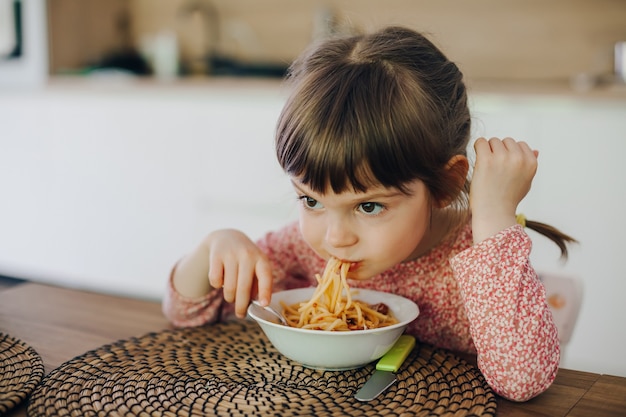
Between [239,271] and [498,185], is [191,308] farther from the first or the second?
[498,185]

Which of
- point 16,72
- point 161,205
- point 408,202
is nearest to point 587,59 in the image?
point 161,205

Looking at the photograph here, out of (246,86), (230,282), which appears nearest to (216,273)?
(230,282)

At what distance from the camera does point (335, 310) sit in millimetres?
993

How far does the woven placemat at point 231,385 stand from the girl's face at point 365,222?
5.7 inches

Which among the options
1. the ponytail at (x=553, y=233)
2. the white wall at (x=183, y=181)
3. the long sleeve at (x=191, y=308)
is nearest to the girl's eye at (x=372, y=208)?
the ponytail at (x=553, y=233)

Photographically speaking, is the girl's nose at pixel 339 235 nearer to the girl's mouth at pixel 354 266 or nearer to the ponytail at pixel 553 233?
the girl's mouth at pixel 354 266

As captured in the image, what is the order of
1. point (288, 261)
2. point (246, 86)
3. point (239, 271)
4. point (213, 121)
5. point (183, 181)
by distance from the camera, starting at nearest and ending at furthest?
point (239, 271) < point (288, 261) < point (246, 86) < point (213, 121) < point (183, 181)

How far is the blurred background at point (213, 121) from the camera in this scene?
2273mm

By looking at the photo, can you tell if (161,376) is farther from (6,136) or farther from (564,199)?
(6,136)

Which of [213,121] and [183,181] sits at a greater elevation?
[213,121]

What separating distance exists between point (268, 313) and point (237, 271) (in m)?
0.10

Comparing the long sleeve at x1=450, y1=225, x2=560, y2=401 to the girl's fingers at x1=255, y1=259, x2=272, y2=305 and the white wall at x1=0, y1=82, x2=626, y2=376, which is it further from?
the white wall at x1=0, y1=82, x2=626, y2=376

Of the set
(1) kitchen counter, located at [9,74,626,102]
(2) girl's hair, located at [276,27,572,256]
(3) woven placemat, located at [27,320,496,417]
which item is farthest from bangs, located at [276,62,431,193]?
(1) kitchen counter, located at [9,74,626,102]

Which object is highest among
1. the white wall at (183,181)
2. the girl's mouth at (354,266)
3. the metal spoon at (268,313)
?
the girl's mouth at (354,266)
